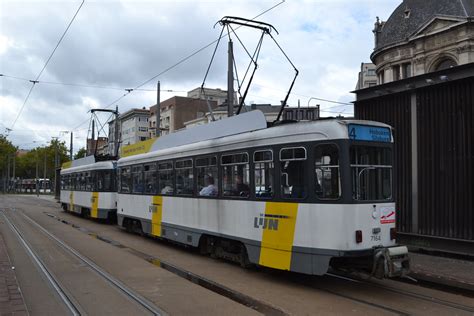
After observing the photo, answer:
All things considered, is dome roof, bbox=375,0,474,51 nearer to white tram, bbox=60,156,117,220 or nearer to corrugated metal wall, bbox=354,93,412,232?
corrugated metal wall, bbox=354,93,412,232

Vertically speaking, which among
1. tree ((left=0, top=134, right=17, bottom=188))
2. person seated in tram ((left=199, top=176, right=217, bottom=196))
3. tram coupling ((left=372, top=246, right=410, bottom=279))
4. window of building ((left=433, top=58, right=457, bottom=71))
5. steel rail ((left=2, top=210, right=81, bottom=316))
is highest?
window of building ((left=433, top=58, right=457, bottom=71))

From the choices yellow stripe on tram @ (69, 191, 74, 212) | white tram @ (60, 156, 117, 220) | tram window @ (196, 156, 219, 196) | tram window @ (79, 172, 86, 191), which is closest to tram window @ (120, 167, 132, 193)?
white tram @ (60, 156, 117, 220)

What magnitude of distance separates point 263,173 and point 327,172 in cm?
143

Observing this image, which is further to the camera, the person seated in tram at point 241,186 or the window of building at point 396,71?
the window of building at point 396,71

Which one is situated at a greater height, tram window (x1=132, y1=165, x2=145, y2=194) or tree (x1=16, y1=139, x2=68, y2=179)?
tree (x1=16, y1=139, x2=68, y2=179)

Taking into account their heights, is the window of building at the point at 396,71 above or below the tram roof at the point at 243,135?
above

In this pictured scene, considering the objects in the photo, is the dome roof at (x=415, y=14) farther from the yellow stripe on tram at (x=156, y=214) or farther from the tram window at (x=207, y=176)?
the tram window at (x=207, y=176)

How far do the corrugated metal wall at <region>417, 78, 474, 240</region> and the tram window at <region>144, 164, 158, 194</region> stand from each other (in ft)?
24.0

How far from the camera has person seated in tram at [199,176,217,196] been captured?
403 inches

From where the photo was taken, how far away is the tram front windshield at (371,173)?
7566mm

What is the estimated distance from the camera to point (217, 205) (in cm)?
1004

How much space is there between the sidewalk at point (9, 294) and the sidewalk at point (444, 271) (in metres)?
6.80

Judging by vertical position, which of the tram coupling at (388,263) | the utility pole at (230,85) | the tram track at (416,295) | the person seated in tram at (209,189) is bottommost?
the tram track at (416,295)

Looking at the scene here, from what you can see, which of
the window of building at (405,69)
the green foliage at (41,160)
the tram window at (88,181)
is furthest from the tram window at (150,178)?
the green foliage at (41,160)
